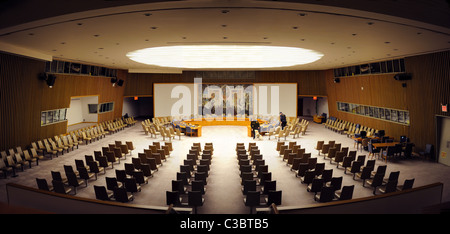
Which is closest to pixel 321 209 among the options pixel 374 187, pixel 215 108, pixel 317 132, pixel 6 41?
pixel 374 187

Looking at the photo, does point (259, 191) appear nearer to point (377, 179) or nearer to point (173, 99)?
point (377, 179)

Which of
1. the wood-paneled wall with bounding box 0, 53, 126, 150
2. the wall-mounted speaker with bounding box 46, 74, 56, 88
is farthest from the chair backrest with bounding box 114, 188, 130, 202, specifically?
the wall-mounted speaker with bounding box 46, 74, 56, 88

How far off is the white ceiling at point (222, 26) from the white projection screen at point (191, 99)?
14.3 m

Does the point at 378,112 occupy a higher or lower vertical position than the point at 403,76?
lower

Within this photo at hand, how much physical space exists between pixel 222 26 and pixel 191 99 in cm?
1755

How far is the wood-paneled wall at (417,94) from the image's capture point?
1078cm

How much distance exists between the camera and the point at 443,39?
7.75 metres

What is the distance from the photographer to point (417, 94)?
1220 centimetres

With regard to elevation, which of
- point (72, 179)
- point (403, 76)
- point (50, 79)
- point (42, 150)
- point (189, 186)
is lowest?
point (189, 186)

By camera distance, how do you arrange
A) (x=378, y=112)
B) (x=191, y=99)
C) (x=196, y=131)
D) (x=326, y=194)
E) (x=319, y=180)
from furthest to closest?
(x=191, y=99) → (x=196, y=131) → (x=378, y=112) → (x=319, y=180) → (x=326, y=194)

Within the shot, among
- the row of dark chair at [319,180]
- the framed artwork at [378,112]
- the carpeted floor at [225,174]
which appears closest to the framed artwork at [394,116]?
the framed artwork at [378,112]

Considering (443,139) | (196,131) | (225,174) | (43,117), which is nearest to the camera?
(225,174)

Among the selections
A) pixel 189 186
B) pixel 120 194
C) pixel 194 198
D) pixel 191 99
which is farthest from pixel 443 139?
pixel 191 99

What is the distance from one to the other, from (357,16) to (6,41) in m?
10.4
